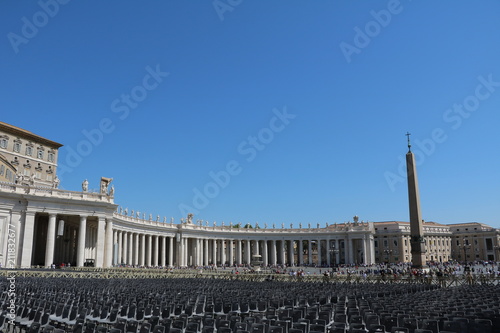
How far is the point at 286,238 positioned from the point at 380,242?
4712 cm

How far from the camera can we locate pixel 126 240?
7231cm

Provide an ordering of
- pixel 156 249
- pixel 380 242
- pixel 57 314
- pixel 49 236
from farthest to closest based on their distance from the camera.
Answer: pixel 380 242 < pixel 156 249 < pixel 49 236 < pixel 57 314

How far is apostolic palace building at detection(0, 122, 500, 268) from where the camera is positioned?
173ft

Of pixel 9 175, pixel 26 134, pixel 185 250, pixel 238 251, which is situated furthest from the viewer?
pixel 238 251

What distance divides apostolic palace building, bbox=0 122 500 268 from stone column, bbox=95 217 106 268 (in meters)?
0.14

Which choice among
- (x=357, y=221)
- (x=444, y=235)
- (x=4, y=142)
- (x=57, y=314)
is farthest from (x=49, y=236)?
(x=444, y=235)

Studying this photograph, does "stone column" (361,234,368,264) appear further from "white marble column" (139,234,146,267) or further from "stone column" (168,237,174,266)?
"white marble column" (139,234,146,267)

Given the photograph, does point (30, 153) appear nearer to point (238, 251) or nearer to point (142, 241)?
point (142, 241)

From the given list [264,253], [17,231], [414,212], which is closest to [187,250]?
[264,253]

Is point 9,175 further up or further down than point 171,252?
further up

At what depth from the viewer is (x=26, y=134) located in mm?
77688

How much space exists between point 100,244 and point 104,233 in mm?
2342

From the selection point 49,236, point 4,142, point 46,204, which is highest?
point 4,142

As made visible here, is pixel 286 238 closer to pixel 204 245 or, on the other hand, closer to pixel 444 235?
pixel 204 245
